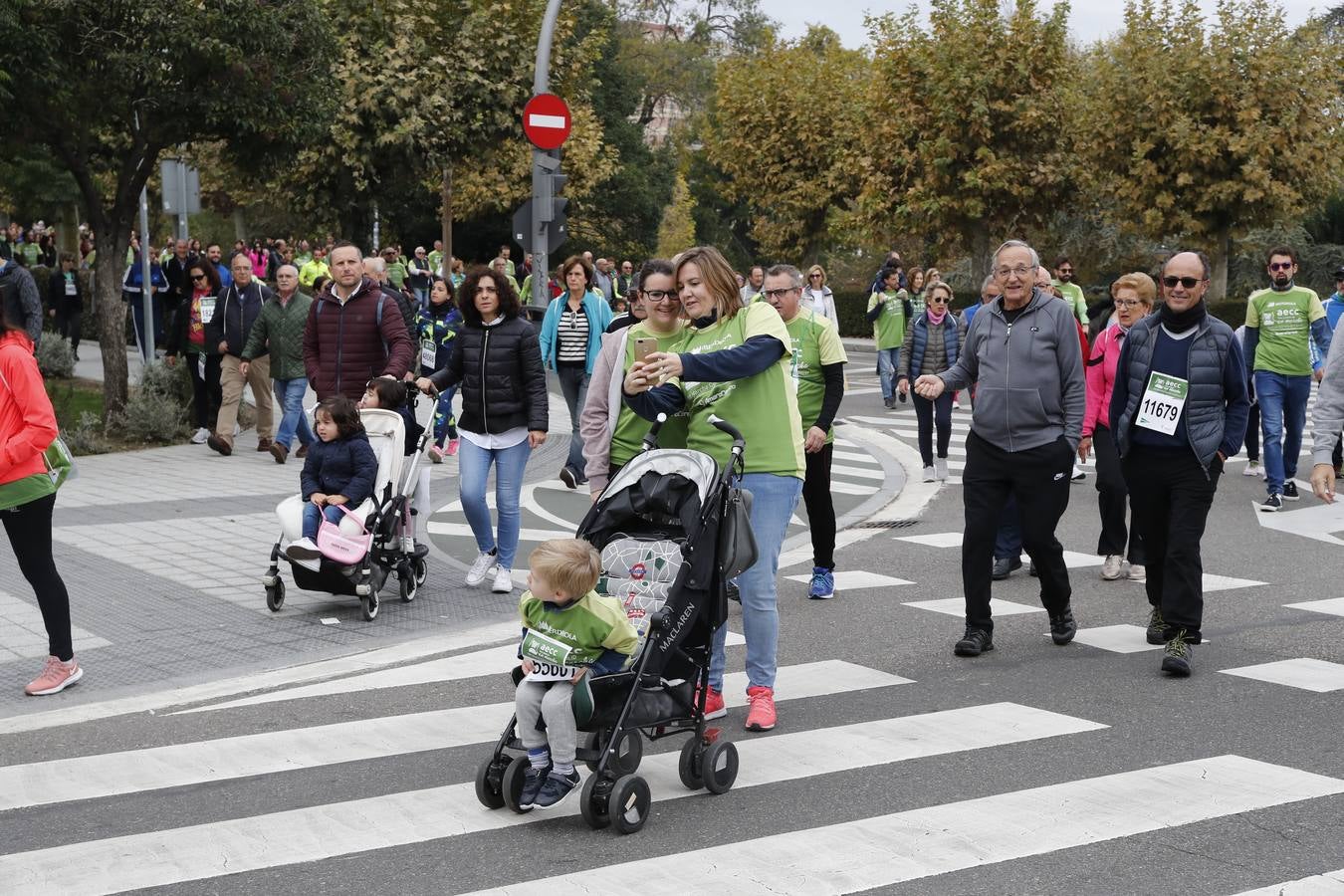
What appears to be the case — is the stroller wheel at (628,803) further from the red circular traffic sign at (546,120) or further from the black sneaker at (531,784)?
the red circular traffic sign at (546,120)

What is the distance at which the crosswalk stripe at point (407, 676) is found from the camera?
7.12 m

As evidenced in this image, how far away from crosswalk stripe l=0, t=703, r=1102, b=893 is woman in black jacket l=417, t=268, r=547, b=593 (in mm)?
3556

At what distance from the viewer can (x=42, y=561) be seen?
715 cm

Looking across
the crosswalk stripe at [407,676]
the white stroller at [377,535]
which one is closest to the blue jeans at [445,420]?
the white stroller at [377,535]

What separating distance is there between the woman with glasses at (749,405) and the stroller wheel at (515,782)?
1.05 m

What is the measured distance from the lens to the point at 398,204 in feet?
161

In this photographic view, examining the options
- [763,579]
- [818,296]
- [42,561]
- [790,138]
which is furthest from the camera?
[790,138]

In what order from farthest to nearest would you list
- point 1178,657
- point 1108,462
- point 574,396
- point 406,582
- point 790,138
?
point 790,138 < point 574,396 < point 1108,462 < point 406,582 < point 1178,657

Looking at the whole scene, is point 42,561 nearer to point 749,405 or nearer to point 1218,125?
point 749,405

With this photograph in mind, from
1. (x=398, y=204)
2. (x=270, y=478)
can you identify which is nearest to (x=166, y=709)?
(x=270, y=478)

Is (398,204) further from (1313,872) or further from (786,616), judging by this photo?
(1313,872)

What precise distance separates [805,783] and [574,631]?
112 cm

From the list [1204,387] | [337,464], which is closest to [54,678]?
[337,464]

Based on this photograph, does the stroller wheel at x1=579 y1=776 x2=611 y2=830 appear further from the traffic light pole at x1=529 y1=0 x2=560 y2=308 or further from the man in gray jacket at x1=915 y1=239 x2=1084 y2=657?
the traffic light pole at x1=529 y1=0 x2=560 y2=308
